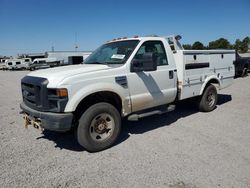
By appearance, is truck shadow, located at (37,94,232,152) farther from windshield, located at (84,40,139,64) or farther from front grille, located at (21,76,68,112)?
windshield, located at (84,40,139,64)

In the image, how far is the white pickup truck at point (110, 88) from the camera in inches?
147

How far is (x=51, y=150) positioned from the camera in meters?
4.25

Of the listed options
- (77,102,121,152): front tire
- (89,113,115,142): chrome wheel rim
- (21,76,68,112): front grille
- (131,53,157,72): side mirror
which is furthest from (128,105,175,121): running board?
(21,76,68,112): front grille

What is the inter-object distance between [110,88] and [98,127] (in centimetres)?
76

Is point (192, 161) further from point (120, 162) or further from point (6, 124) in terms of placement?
point (6, 124)

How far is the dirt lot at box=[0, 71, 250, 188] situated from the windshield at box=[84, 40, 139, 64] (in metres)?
1.67

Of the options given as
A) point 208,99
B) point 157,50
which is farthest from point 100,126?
point 208,99

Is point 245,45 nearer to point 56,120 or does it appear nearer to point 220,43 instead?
point 220,43

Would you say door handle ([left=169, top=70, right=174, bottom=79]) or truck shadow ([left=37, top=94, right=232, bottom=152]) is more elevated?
door handle ([left=169, top=70, right=174, bottom=79])

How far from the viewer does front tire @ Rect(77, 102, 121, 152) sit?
393 cm

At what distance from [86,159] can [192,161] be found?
1.79 meters

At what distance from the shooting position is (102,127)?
4211mm

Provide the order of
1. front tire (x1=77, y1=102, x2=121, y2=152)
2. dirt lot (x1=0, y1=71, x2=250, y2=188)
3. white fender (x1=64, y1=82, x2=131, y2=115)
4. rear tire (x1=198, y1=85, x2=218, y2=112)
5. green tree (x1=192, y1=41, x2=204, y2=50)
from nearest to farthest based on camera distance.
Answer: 1. dirt lot (x1=0, y1=71, x2=250, y2=188)
2. white fender (x1=64, y1=82, x2=131, y2=115)
3. front tire (x1=77, y1=102, x2=121, y2=152)
4. rear tire (x1=198, y1=85, x2=218, y2=112)
5. green tree (x1=192, y1=41, x2=204, y2=50)

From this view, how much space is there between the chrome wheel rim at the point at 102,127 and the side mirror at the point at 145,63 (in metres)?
1.08
